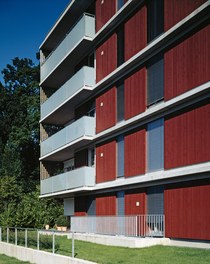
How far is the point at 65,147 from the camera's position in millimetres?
29453

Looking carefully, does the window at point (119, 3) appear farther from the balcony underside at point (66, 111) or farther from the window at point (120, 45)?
the balcony underside at point (66, 111)

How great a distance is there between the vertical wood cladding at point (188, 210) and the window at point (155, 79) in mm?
4126

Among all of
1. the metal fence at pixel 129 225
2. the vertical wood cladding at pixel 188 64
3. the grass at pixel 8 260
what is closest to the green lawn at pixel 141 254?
the metal fence at pixel 129 225

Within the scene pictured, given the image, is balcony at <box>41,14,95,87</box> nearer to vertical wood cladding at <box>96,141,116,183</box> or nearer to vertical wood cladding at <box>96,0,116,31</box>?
vertical wood cladding at <box>96,0,116,31</box>

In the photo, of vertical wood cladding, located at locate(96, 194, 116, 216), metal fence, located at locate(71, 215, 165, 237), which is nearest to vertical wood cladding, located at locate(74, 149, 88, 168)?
vertical wood cladding, located at locate(96, 194, 116, 216)

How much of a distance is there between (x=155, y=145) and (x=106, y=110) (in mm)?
5620

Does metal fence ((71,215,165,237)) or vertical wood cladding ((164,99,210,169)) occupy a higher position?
vertical wood cladding ((164,99,210,169))

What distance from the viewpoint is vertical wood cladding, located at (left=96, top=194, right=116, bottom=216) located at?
24.4 metres

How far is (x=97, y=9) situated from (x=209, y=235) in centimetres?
1520

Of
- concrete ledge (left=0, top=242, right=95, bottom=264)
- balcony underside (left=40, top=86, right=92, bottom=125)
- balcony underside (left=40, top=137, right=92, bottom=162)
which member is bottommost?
concrete ledge (left=0, top=242, right=95, bottom=264)

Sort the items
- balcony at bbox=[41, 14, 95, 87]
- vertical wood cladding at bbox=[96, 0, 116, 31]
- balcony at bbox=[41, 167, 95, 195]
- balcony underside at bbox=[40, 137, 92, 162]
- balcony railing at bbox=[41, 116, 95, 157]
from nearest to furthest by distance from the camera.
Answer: vertical wood cladding at bbox=[96, 0, 116, 31]
balcony at bbox=[41, 167, 95, 195]
balcony railing at bbox=[41, 116, 95, 157]
balcony at bbox=[41, 14, 95, 87]
balcony underside at bbox=[40, 137, 92, 162]

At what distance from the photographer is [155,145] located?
20359mm

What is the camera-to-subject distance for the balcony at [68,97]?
2642 centimetres

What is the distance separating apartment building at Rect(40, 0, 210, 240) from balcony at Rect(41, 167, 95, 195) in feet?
0.19
